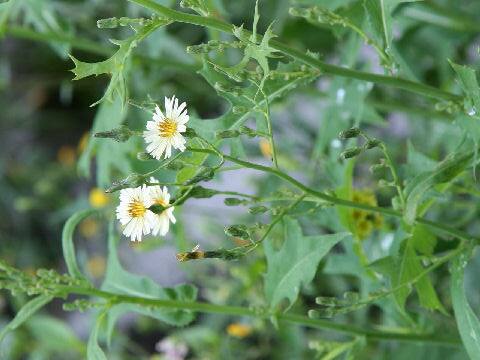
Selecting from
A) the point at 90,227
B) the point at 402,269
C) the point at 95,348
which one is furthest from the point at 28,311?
the point at 90,227

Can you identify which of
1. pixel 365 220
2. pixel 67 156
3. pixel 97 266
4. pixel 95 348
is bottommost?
pixel 95 348

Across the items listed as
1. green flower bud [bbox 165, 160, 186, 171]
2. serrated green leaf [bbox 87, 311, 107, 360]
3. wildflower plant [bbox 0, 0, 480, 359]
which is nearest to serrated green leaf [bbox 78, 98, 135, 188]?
wildflower plant [bbox 0, 0, 480, 359]

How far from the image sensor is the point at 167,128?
0.69 meters

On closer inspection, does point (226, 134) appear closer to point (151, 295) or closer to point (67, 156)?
point (151, 295)

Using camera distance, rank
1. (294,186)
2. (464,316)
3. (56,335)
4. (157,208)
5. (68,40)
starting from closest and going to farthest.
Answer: (157,208)
(464,316)
(294,186)
(68,40)
(56,335)

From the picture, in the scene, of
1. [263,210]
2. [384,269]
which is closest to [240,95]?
[263,210]

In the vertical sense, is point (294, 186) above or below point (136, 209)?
above

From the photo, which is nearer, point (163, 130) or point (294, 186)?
point (163, 130)

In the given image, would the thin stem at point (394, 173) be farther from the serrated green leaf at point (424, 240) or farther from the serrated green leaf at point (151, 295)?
the serrated green leaf at point (151, 295)

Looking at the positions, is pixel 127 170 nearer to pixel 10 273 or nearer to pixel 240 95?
pixel 10 273

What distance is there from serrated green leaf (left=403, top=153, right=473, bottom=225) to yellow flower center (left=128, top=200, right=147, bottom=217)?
26cm

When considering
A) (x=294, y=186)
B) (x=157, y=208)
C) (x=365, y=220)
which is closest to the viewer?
(x=157, y=208)

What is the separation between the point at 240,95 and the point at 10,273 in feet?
1.09

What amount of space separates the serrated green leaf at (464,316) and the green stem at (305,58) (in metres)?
0.18
